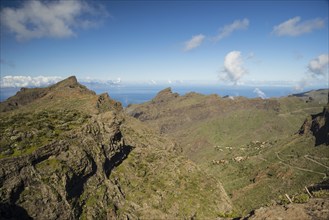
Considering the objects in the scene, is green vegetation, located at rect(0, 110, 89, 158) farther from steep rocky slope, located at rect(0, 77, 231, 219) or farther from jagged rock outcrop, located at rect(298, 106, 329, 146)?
jagged rock outcrop, located at rect(298, 106, 329, 146)

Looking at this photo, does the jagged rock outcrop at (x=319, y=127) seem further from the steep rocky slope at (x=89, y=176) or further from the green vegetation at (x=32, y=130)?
the green vegetation at (x=32, y=130)

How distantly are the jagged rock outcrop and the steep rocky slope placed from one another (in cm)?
10206

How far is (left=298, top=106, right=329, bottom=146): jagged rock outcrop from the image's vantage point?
15538 cm

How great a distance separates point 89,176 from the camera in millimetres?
61781

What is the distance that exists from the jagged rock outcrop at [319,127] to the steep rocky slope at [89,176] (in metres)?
102

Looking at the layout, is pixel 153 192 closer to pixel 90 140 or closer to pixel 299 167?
pixel 90 140

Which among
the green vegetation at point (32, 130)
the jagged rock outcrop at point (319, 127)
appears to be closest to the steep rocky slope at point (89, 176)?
the green vegetation at point (32, 130)

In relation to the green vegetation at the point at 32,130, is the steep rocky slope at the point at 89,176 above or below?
below

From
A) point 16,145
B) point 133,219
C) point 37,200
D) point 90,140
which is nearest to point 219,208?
point 133,219

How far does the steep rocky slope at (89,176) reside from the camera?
48.8 meters

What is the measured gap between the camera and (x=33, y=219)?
4644 centimetres

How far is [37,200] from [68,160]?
10.8m

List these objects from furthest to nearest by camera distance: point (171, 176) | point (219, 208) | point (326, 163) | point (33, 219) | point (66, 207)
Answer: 1. point (326, 163)
2. point (171, 176)
3. point (219, 208)
4. point (66, 207)
5. point (33, 219)

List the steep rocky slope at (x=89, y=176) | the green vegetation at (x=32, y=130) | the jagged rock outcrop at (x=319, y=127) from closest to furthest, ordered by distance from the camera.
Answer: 1. the steep rocky slope at (x=89, y=176)
2. the green vegetation at (x=32, y=130)
3. the jagged rock outcrop at (x=319, y=127)
